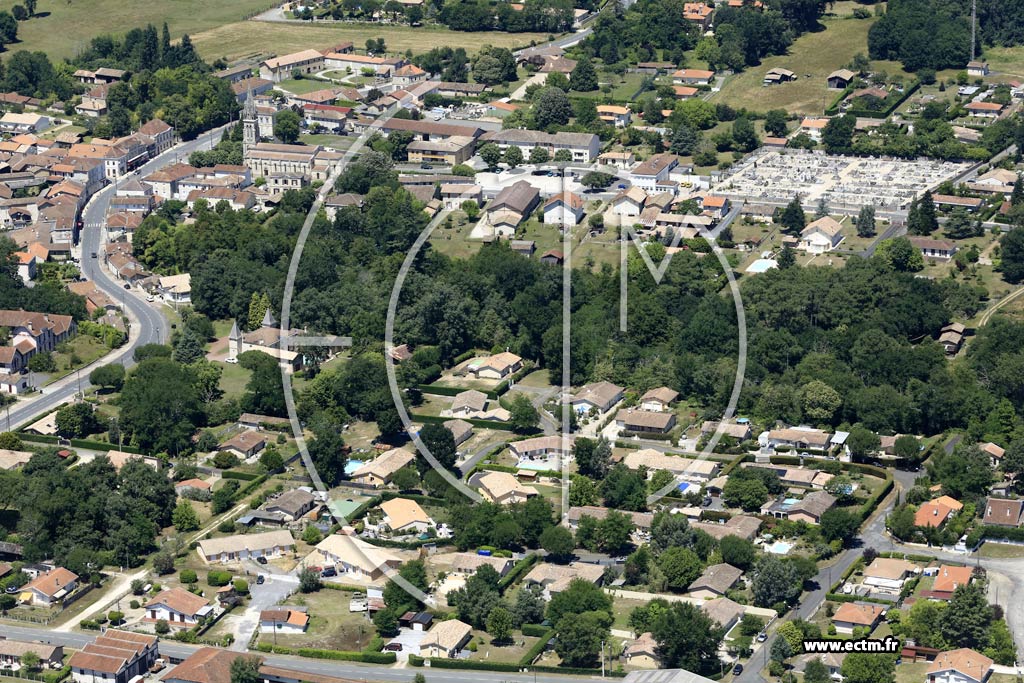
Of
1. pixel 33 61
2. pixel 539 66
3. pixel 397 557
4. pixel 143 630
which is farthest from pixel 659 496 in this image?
pixel 33 61

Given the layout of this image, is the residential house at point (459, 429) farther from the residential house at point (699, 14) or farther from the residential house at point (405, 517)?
the residential house at point (699, 14)

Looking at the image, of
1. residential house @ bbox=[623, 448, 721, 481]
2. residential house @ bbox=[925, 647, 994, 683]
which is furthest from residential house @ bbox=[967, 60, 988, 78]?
residential house @ bbox=[925, 647, 994, 683]

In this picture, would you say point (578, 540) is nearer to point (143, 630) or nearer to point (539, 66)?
point (143, 630)

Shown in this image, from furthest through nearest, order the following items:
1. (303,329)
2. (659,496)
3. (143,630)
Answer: (303,329) → (659,496) → (143,630)

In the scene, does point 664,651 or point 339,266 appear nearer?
point 664,651

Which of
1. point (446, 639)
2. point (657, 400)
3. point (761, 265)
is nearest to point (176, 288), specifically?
point (657, 400)

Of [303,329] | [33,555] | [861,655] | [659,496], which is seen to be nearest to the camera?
[861,655]

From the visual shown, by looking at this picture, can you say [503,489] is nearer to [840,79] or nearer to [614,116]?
[614,116]
